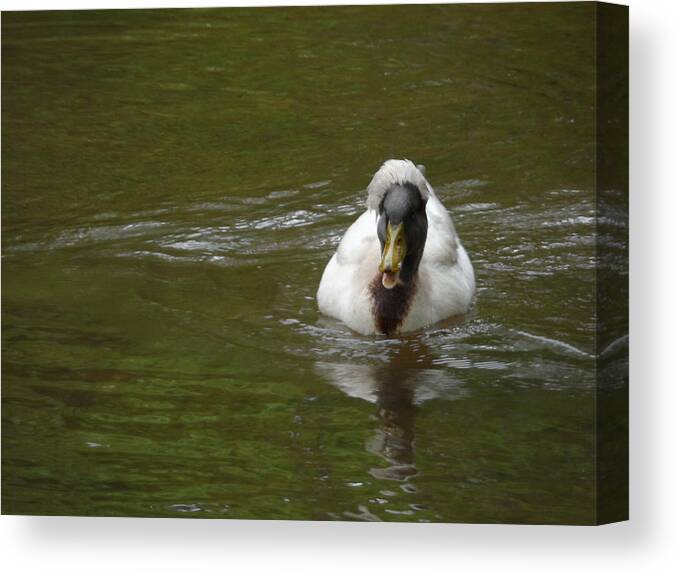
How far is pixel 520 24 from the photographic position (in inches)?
381

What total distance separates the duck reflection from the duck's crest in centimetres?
72

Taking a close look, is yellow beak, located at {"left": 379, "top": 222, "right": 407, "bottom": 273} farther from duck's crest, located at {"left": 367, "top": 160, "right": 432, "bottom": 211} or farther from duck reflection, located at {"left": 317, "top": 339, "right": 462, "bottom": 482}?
duck reflection, located at {"left": 317, "top": 339, "right": 462, "bottom": 482}

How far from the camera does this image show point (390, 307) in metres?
10.5

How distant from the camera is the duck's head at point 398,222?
1015 cm

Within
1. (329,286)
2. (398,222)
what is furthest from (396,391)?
(329,286)

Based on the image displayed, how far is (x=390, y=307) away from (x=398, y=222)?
0.47m

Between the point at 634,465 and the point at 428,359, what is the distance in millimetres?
1114

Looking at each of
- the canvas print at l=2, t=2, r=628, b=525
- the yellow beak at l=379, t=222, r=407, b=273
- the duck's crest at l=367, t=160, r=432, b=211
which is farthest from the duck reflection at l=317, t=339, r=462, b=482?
the duck's crest at l=367, t=160, r=432, b=211

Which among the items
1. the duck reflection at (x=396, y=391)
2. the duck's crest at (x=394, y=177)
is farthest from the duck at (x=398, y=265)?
the duck reflection at (x=396, y=391)

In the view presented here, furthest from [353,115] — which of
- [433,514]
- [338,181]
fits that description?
[433,514]

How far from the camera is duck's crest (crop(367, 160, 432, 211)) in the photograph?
33.2ft

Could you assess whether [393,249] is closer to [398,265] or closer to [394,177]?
[398,265]

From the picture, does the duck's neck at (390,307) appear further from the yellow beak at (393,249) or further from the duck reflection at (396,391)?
the yellow beak at (393,249)

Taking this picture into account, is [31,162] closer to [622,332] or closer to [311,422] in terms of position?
[311,422]
